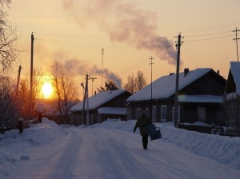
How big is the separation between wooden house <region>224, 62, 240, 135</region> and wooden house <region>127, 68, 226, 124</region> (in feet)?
25.3

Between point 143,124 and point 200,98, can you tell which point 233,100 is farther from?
point 143,124

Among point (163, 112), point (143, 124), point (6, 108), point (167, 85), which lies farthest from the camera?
point (167, 85)

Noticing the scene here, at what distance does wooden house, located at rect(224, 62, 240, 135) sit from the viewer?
36.0 meters

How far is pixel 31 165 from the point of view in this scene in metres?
14.9

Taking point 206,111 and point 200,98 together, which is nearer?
point 200,98

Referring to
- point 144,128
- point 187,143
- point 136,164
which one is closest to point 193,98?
point 187,143

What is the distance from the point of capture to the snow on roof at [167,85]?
5524 centimetres

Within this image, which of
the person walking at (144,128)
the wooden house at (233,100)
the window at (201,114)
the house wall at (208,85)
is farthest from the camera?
the house wall at (208,85)

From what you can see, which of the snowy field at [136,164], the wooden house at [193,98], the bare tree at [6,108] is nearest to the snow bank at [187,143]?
the snowy field at [136,164]

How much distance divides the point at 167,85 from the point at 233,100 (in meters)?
22.6

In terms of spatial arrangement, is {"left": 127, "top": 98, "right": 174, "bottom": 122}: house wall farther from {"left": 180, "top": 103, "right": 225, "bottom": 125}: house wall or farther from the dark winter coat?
the dark winter coat

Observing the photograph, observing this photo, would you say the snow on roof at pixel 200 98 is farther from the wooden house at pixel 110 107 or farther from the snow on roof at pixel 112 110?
the wooden house at pixel 110 107

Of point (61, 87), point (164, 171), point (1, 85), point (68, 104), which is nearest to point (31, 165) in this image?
point (164, 171)

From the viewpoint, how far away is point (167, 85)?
59.8 metres
